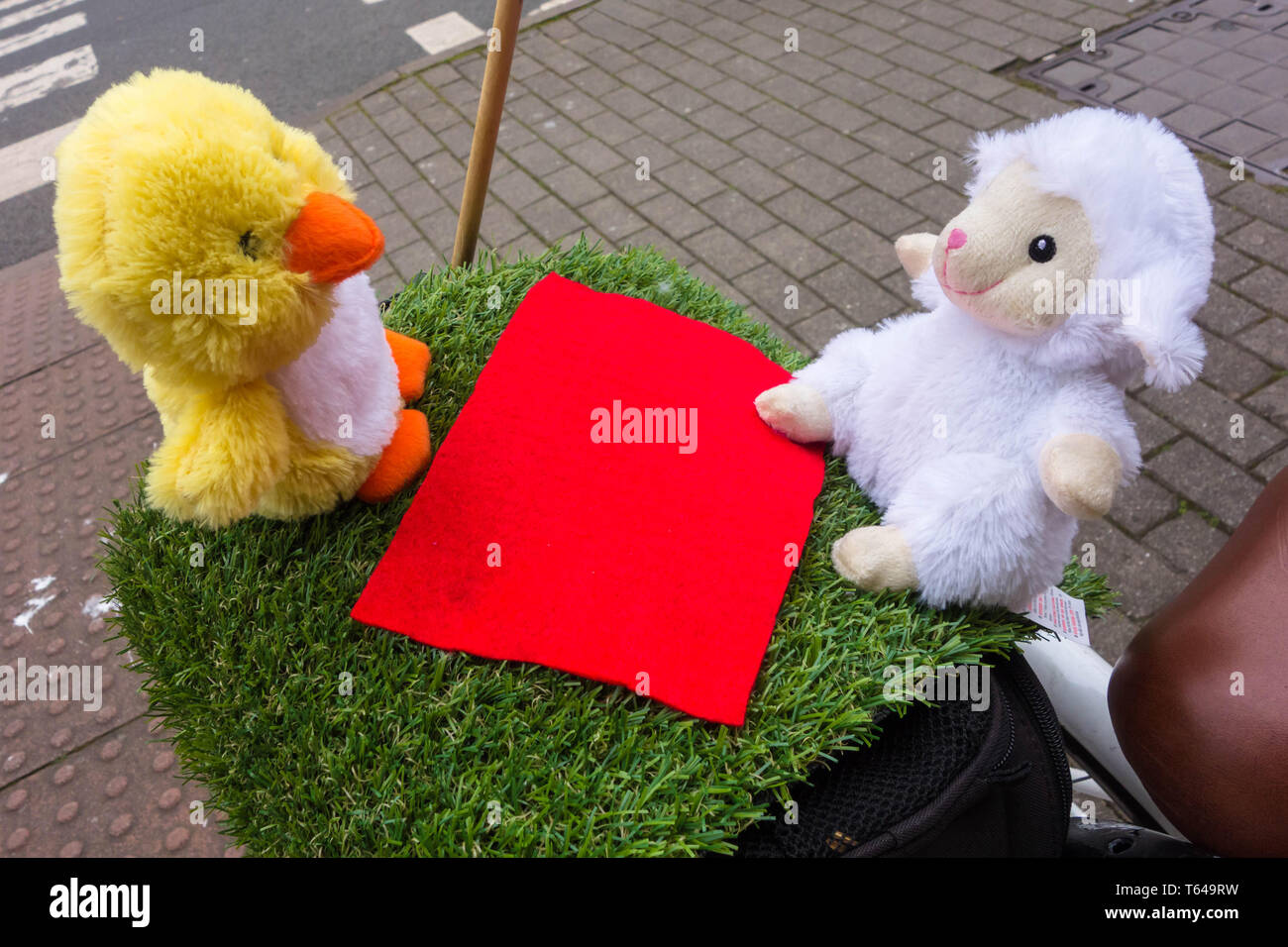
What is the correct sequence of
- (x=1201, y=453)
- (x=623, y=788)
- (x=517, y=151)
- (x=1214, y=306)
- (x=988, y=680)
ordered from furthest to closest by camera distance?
(x=517, y=151)
(x=1214, y=306)
(x=1201, y=453)
(x=988, y=680)
(x=623, y=788)

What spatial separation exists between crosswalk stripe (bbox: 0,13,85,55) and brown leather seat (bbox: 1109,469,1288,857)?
766 centimetres

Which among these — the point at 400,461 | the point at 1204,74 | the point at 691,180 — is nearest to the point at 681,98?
the point at 691,180

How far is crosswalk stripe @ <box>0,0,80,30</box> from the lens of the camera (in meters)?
6.50

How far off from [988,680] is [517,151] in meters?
3.76

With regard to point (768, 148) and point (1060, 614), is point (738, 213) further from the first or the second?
point (1060, 614)

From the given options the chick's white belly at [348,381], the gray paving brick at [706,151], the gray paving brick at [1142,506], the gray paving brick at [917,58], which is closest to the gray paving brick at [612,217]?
the gray paving brick at [706,151]

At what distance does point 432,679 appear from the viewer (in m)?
1.32

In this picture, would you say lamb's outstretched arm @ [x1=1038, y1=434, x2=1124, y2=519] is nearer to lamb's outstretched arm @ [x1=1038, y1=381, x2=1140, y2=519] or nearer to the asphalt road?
lamb's outstretched arm @ [x1=1038, y1=381, x2=1140, y2=519]

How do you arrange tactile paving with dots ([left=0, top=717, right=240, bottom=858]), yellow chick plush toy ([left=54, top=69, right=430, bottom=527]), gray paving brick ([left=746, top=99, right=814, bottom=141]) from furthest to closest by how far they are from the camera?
gray paving brick ([left=746, top=99, right=814, bottom=141]) → tactile paving with dots ([left=0, top=717, right=240, bottom=858]) → yellow chick plush toy ([left=54, top=69, right=430, bottom=527])

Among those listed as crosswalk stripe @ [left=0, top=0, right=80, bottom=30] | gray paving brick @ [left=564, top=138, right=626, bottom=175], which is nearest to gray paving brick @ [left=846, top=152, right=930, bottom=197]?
gray paving brick @ [left=564, top=138, right=626, bottom=175]

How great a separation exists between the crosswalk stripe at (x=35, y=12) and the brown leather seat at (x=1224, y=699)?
829 cm

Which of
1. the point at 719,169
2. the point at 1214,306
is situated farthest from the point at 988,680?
the point at 719,169

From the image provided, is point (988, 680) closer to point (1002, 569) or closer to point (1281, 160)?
point (1002, 569)

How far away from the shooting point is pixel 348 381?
142 cm
